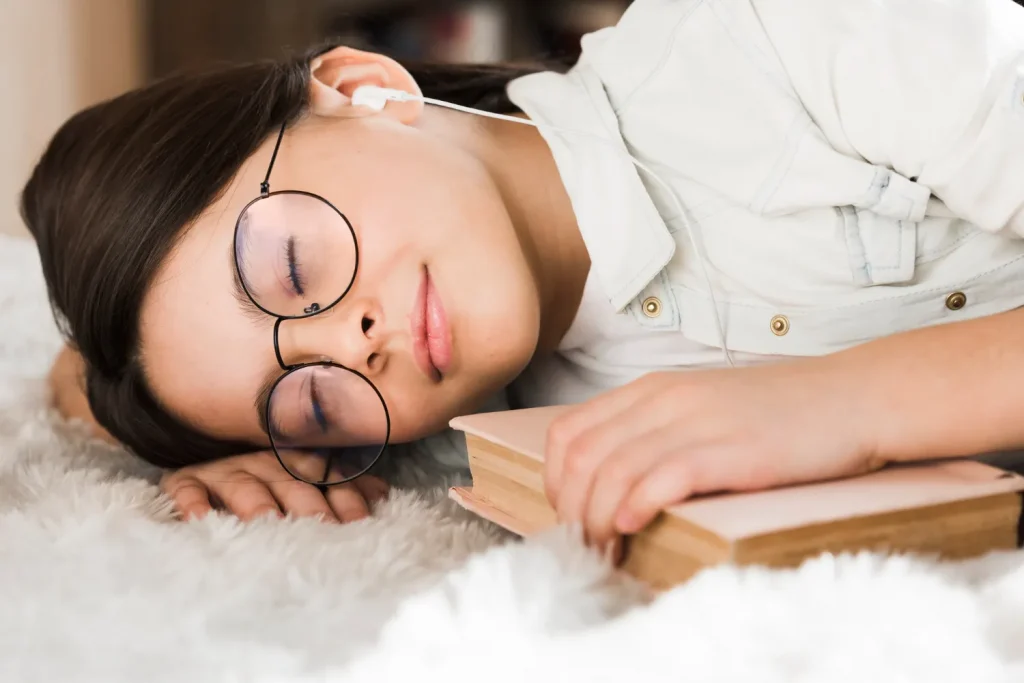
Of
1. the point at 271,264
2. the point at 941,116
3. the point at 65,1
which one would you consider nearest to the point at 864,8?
the point at 941,116

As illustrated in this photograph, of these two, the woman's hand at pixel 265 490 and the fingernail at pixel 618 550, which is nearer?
the fingernail at pixel 618 550

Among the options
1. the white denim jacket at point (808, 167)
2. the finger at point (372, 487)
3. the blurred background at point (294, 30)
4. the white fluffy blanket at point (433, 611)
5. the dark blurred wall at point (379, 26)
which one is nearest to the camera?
the white fluffy blanket at point (433, 611)

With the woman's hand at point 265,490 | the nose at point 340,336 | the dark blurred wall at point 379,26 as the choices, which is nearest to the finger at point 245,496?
the woman's hand at point 265,490

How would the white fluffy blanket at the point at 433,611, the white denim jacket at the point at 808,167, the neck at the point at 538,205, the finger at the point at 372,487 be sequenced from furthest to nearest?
the neck at the point at 538,205 → the finger at the point at 372,487 → the white denim jacket at the point at 808,167 → the white fluffy blanket at the point at 433,611

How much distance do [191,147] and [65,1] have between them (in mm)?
1626

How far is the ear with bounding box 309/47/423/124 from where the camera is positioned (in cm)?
90

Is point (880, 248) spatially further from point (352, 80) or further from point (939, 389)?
point (352, 80)

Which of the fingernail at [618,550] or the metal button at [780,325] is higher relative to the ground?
the metal button at [780,325]

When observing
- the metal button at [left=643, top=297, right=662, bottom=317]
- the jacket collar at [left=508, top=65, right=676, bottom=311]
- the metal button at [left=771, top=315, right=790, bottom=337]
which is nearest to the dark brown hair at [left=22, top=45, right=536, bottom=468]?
the jacket collar at [left=508, top=65, right=676, bottom=311]

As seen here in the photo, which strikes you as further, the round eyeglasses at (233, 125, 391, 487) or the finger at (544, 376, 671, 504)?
the round eyeglasses at (233, 125, 391, 487)

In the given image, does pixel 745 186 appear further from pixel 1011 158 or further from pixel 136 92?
pixel 136 92

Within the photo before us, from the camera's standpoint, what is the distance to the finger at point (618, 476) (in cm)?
51

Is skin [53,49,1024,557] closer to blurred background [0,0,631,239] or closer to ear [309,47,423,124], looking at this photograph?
ear [309,47,423,124]

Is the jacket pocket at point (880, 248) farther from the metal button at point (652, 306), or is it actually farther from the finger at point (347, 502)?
the finger at point (347, 502)
